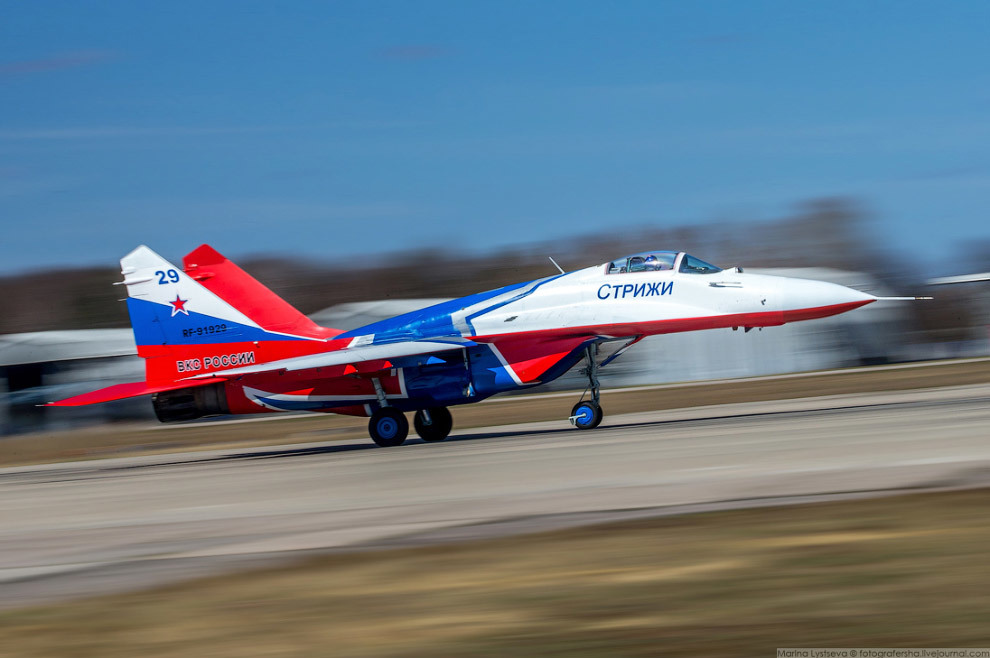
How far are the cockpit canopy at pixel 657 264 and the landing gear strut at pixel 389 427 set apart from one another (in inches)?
200

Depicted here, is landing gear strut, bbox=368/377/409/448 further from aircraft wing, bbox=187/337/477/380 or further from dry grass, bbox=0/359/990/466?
dry grass, bbox=0/359/990/466

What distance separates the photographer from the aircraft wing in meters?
18.9

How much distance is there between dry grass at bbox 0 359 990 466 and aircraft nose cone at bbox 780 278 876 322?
9.39 m

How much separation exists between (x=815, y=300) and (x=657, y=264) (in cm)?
291

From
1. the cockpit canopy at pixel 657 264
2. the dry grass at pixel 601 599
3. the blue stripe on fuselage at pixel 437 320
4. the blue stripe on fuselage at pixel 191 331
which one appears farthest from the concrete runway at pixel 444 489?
the blue stripe on fuselage at pixel 191 331

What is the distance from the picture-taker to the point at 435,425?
20625 mm

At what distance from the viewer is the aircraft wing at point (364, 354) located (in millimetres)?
18875

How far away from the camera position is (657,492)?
9.66 metres

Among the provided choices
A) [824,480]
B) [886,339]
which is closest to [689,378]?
[886,339]

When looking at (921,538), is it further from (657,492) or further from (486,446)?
(486,446)

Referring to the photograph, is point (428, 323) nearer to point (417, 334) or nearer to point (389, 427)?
point (417, 334)

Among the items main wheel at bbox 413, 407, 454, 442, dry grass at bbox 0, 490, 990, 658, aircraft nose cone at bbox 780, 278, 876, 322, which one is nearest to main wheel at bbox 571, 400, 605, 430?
main wheel at bbox 413, 407, 454, 442

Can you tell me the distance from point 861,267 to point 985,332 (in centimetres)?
1244

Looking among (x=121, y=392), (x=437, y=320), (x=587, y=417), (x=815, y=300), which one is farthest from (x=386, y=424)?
(x=815, y=300)
